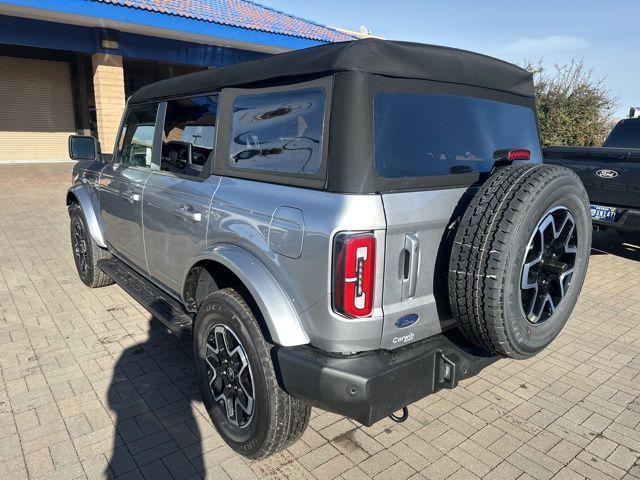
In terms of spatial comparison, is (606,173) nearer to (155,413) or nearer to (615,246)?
(615,246)

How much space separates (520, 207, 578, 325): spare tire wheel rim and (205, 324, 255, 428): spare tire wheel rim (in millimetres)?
1428

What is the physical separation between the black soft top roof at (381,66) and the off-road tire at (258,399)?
119 centimetres

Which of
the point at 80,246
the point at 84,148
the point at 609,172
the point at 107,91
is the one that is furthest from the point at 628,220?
the point at 107,91

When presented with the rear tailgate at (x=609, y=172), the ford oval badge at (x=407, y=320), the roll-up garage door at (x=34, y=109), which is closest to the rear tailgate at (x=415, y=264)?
the ford oval badge at (x=407, y=320)

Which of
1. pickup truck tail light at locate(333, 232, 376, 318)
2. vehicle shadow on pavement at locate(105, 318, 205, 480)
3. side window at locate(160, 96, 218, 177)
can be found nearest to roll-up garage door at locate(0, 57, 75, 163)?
vehicle shadow on pavement at locate(105, 318, 205, 480)

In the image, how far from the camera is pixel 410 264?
2109 millimetres

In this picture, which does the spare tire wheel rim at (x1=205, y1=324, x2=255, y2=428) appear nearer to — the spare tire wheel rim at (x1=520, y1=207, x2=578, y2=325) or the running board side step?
the running board side step

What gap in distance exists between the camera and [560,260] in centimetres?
249

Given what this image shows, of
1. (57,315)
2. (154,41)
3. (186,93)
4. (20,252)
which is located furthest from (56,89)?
(186,93)

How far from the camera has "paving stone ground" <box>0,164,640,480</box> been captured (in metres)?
2.52

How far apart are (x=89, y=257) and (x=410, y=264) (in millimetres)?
3912

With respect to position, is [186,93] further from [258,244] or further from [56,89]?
[56,89]

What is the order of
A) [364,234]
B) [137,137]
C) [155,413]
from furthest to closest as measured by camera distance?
[137,137] < [155,413] < [364,234]

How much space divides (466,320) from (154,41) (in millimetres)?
12414
